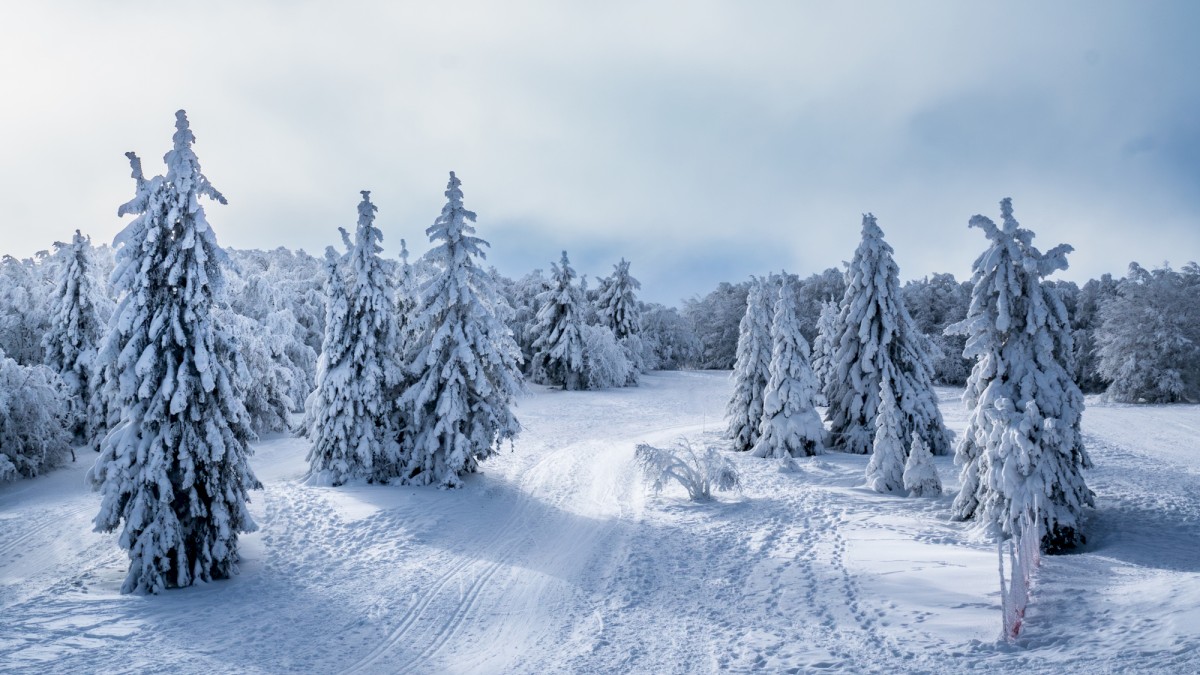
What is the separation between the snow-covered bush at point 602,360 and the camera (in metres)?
49.2

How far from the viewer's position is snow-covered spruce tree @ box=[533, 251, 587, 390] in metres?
48.4

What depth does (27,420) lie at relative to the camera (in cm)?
2448

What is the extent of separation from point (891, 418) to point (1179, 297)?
35.0m

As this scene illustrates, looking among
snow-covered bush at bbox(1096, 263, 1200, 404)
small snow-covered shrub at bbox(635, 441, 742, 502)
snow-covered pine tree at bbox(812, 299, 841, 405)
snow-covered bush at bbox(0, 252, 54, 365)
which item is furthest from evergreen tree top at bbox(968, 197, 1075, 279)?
snow-covered bush at bbox(0, 252, 54, 365)

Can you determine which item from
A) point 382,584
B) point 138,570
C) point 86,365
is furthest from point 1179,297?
point 86,365

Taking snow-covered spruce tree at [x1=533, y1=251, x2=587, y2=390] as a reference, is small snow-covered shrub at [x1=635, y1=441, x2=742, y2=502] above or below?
below

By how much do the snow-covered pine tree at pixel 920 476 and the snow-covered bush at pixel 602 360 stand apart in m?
30.8

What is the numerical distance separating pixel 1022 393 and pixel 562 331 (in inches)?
1407

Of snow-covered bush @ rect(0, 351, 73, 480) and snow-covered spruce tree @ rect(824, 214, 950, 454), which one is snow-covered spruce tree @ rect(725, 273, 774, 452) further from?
snow-covered bush @ rect(0, 351, 73, 480)

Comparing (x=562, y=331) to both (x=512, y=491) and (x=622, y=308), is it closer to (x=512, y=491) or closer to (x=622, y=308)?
(x=622, y=308)

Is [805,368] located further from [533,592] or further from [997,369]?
[533,592]

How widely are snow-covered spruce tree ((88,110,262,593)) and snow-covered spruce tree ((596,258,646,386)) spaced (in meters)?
43.7

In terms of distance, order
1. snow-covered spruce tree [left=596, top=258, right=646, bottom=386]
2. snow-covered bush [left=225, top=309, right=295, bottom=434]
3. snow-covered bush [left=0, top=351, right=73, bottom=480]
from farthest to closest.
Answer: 1. snow-covered spruce tree [left=596, top=258, right=646, bottom=386]
2. snow-covered bush [left=225, top=309, right=295, bottom=434]
3. snow-covered bush [left=0, top=351, right=73, bottom=480]

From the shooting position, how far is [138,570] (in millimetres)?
12984
